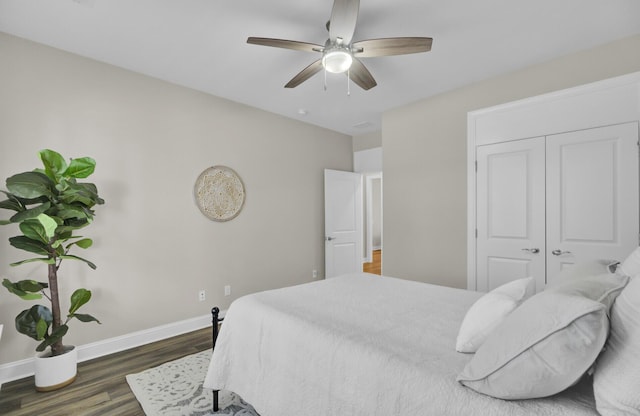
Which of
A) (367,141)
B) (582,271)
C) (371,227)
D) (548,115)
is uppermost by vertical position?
(367,141)

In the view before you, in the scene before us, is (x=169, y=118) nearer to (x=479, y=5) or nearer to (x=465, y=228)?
(x=479, y=5)

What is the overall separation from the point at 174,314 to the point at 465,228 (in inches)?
129

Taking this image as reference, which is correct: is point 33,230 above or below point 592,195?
below

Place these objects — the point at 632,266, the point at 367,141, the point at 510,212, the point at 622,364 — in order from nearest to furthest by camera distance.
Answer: the point at 622,364
the point at 632,266
the point at 510,212
the point at 367,141

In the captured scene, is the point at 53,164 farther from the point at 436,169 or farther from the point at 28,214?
the point at 436,169

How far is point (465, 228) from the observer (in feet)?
11.2

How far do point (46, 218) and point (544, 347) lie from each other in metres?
2.75

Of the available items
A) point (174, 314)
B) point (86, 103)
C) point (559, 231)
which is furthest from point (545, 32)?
point (174, 314)

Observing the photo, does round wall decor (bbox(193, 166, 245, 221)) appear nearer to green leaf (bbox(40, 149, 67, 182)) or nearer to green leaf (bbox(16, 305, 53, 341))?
green leaf (bbox(40, 149, 67, 182))

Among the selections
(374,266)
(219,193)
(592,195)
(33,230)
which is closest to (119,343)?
(33,230)

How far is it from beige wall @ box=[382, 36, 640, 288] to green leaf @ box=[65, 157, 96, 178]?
3216 mm

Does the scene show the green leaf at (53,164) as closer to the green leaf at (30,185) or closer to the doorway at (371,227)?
the green leaf at (30,185)

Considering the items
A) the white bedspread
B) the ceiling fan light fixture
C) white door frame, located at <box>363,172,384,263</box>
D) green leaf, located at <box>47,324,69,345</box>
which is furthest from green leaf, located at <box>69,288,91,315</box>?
white door frame, located at <box>363,172,384,263</box>

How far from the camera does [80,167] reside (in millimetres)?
2340
